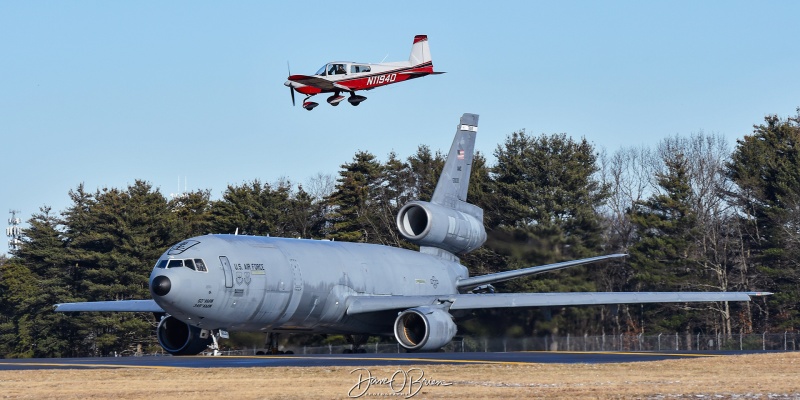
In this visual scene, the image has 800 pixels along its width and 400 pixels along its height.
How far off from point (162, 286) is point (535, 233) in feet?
80.0

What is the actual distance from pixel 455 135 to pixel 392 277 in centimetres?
998

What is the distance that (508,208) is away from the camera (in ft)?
208

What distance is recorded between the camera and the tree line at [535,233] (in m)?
60.3

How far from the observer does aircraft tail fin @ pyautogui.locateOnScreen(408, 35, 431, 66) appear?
39844 mm

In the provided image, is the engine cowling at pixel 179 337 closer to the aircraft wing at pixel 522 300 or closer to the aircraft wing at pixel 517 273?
the aircraft wing at pixel 522 300

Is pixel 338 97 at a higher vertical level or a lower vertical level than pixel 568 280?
higher

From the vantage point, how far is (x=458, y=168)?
4912 cm

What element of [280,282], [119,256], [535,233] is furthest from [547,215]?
[119,256]

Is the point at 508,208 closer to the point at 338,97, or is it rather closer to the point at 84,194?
the point at 338,97

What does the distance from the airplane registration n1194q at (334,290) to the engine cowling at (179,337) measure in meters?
0.03

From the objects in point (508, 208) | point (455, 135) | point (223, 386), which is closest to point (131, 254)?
point (508, 208)

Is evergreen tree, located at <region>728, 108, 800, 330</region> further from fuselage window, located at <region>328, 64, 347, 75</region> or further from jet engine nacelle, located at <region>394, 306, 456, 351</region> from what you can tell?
fuselage window, located at <region>328, 64, 347, 75</region>
